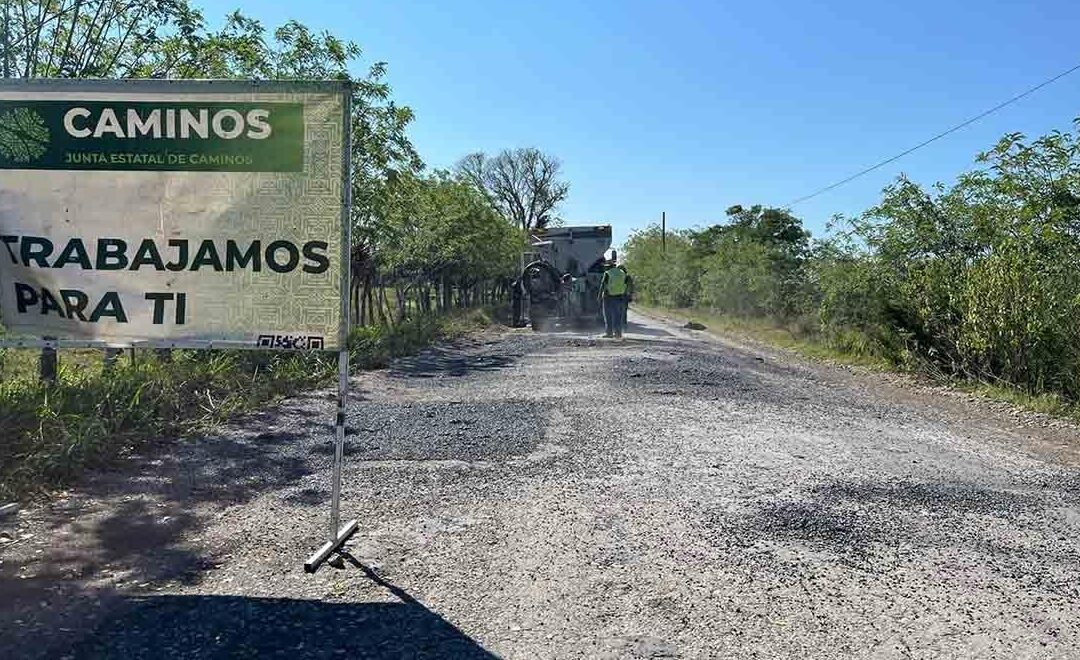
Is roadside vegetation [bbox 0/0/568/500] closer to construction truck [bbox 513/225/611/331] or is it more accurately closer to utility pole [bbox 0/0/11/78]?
utility pole [bbox 0/0/11/78]

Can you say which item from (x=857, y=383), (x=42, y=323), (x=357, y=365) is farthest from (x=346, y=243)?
(x=857, y=383)

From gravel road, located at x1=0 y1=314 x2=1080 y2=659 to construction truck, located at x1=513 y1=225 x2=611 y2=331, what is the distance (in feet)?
49.8

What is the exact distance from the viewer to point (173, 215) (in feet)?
15.3

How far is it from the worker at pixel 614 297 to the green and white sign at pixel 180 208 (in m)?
14.2

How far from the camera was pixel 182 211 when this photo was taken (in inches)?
183

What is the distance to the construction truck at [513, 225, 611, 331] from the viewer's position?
947 inches

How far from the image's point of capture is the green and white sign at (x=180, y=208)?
14.9 feet

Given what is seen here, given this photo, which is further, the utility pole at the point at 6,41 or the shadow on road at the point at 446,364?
the shadow on road at the point at 446,364

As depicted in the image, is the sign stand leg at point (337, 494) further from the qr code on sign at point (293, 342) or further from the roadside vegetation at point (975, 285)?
the roadside vegetation at point (975, 285)

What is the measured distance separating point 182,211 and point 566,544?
110 inches

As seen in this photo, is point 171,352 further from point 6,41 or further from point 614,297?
point 614,297

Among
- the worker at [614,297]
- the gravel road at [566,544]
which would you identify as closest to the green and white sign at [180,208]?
the gravel road at [566,544]

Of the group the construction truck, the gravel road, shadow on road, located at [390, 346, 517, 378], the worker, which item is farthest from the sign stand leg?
the construction truck

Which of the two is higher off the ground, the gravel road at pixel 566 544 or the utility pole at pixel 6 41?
the utility pole at pixel 6 41
